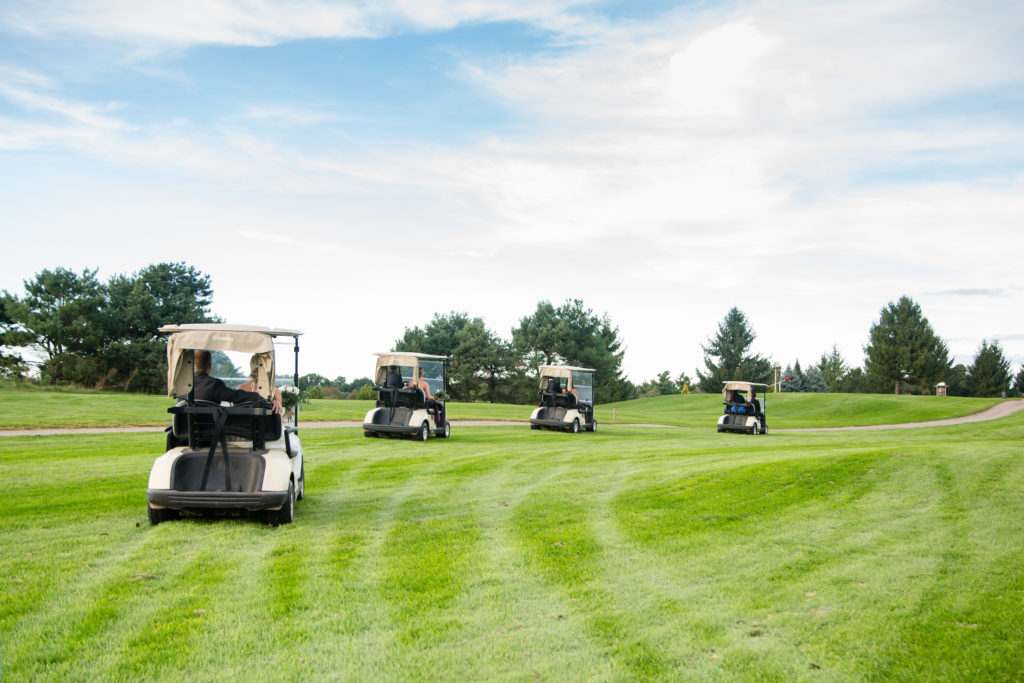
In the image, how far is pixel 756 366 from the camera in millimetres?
72500

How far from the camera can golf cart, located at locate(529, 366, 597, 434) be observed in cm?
2253

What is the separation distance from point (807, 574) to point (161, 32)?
1354 centimetres

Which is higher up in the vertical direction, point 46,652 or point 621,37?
point 621,37

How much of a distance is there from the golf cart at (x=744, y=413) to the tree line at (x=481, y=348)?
77.4ft

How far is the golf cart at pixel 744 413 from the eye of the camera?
26266 mm

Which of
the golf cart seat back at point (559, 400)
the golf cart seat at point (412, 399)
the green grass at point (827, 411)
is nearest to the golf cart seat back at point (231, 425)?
the golf cart seat at point (412, 399)

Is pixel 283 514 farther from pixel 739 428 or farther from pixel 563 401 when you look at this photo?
pixel 739 428

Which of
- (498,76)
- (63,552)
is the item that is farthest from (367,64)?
(63,552)

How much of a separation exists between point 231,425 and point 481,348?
52330 millimetres

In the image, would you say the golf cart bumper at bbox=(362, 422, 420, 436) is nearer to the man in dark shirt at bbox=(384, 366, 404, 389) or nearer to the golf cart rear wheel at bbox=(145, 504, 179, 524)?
the man in dark shirt at bbox=(384, 366, 404, 389)

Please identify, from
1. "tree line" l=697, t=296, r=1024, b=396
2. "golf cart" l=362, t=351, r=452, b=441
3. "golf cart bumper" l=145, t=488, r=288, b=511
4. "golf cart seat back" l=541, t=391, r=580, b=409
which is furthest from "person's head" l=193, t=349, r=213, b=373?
"tree line" l=697, t=296, r=1024, b=396

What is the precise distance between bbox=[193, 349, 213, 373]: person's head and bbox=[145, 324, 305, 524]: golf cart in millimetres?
71

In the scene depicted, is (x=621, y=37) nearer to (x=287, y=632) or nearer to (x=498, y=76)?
(x=498, y=76)

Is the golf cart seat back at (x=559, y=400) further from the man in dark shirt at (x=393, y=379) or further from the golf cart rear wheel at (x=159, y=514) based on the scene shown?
the golf cart rear wheel at (x=159, y=514)
